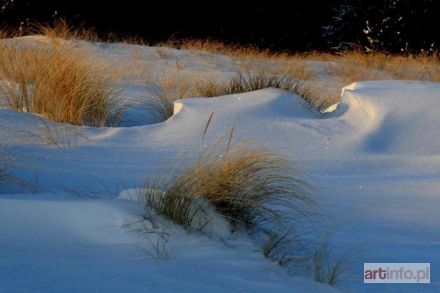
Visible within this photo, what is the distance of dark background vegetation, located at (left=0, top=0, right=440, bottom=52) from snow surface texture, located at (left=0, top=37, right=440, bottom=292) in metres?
7.54

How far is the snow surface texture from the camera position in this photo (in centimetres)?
246

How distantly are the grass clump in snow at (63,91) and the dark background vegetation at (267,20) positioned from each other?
6.91 meters

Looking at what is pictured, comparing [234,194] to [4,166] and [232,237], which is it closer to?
[232,237]

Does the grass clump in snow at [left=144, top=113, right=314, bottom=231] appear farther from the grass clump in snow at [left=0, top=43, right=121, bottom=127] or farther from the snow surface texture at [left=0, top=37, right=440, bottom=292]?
A: the grass clump in snow at [left=0, top=43, right=121, bottom=127]

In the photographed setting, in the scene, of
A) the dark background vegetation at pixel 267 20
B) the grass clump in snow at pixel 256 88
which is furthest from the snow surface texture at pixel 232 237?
the dark background vegetation at pixel 267 20

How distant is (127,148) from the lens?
4.46 metres

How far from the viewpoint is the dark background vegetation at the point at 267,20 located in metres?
12.7

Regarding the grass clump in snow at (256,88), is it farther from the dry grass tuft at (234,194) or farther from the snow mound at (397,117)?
the dry grass tuft at (234,194)

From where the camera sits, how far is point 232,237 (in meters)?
2.91

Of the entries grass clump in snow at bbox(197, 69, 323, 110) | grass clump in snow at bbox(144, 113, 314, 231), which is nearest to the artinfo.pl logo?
grass clump in snow at bbox(144, 113, 314, 231)

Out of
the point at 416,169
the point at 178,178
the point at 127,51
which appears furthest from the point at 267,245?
the point at 127,51

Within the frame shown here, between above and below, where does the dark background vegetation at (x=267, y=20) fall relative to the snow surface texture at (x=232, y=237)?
below

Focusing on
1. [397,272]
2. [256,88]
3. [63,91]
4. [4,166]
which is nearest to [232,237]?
[397,272]

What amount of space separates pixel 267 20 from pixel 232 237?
11.4 metres
